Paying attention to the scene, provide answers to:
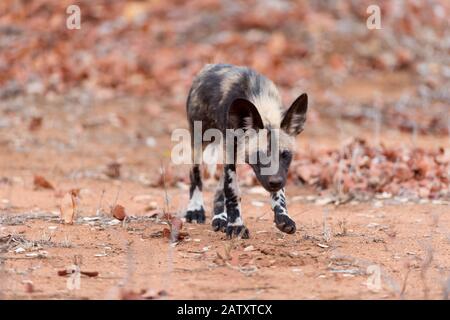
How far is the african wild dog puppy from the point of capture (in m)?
5.98

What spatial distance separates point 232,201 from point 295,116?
32.1 inches

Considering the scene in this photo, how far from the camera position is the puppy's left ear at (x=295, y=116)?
235 inches

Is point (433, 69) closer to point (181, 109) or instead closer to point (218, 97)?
point (181, 109)

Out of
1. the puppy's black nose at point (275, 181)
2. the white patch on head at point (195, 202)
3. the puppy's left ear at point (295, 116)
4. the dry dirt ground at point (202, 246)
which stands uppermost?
the puppy's left ear at point (295, 116)

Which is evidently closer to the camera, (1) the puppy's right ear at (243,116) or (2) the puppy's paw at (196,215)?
(1) the puppy's right ear at (243,116)

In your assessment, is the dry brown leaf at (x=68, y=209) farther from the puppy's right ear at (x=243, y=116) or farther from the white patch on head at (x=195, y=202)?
the puppy's right ear at (x=243, y=116)

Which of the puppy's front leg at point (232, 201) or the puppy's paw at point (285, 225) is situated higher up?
the puppy's front leg at point (232, 201)

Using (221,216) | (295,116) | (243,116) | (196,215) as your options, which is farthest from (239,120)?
(196,215)

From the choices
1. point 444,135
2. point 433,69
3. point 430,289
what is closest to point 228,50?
point 433,69

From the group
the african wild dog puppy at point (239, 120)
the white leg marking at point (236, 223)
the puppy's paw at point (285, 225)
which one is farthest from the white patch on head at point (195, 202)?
the puppy's paw at point (285, 225)

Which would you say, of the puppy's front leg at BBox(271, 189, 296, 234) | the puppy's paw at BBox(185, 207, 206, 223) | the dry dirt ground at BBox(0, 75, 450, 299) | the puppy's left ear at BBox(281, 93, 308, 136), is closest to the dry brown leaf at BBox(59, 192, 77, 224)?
the dry dirt ground at BBox(0, 75, 450, 299)

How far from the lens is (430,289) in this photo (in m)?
4.75

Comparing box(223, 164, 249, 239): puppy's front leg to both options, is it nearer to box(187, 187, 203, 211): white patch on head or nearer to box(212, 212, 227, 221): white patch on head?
box(212, 212, 227, 221): white patch on head
